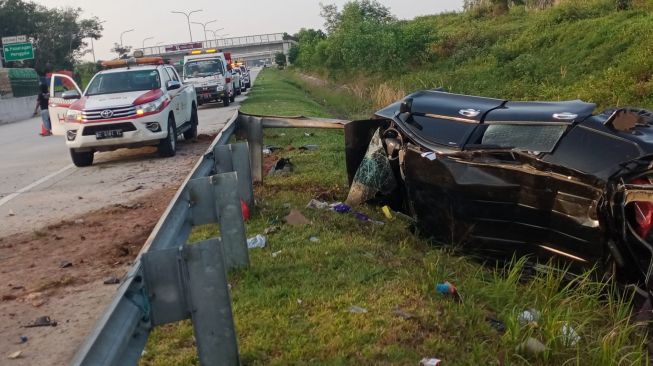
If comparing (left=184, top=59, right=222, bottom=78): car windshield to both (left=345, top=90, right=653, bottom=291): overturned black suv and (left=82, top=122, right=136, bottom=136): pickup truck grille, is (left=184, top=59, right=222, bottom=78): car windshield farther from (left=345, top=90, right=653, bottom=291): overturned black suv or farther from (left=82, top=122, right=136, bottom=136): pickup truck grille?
(left=345, top=90, right=653, bottom=291): overturned black suv

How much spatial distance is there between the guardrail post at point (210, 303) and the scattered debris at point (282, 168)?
6559 mm

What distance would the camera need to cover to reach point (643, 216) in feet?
14.1

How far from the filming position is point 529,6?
36750mm

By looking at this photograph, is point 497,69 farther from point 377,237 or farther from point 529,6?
point 377,237

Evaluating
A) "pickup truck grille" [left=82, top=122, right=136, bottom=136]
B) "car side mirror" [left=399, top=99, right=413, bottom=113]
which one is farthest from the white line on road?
"car side mirror" [left=399, top=99, right=413, bottom=113]

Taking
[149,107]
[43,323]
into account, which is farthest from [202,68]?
[43,323]

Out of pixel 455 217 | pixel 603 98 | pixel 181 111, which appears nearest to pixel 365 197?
pixel 455 217

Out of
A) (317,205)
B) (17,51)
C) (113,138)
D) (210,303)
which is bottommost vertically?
(317,205)

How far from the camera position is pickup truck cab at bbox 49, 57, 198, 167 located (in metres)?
12.4

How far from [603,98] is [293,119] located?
1001cm

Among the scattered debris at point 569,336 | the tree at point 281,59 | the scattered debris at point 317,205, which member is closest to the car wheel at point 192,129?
the scattered debris at point 317,205

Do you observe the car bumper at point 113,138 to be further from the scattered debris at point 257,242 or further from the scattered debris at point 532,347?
the scattered debris at point 532,347

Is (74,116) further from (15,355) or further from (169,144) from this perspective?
(15,355)

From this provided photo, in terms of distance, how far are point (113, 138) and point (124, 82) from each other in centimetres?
164
